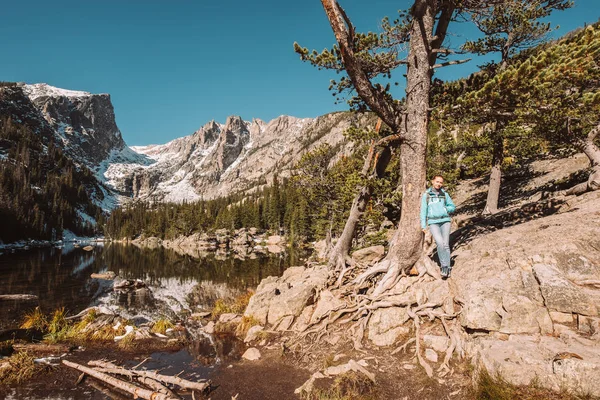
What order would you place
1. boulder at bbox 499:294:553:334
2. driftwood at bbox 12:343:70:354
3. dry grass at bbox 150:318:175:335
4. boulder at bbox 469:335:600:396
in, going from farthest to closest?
1. dry grass at bbox 150:318:175:335
2. driftwood at bbox 12:343:70:354
3. boulder at bbox 499:294:553:334
4. boulder at bbox 469:335:600:396

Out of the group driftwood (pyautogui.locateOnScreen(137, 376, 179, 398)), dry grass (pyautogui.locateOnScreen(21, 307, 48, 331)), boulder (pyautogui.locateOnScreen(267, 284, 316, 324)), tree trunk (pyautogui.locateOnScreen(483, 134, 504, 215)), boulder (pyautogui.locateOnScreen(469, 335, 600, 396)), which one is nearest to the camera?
boulder (pyautogui.locateOnScreen(469, 335, 600, 396))

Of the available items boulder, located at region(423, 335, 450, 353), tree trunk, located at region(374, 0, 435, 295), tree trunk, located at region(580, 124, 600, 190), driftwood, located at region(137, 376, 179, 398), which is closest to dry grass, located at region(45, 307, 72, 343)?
driftwood, located at region(137, 376, 179, 398)

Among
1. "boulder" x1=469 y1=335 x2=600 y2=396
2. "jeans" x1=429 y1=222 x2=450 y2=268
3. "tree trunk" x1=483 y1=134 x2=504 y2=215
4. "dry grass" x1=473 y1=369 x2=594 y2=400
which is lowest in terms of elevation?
"dry grass" x1=473 y1=369 x2=594 y2=400

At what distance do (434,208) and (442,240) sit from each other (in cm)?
93

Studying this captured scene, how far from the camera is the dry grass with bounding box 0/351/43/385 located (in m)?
8.34

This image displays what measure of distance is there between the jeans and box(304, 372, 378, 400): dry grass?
154 inches

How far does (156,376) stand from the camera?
7.87 metres

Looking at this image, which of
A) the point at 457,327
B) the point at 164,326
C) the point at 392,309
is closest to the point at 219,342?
the point at 164,326

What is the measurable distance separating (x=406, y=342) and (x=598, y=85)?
29.7ft

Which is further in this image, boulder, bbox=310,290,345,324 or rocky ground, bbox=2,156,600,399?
boulder, bbox=310,290,345,324

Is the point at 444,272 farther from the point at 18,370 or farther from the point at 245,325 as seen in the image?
the point at 18,370

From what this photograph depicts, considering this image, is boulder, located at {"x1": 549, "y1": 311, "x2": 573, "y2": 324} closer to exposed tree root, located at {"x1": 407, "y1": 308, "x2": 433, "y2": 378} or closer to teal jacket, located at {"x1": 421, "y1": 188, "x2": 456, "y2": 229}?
exposed tree root, located at {"x1": 407, "y1": 308, "x2": 433, "y2": 378}

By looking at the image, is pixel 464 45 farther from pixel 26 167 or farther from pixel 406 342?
pixel 26 167

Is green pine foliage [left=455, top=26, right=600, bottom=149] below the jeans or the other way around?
the other way around
